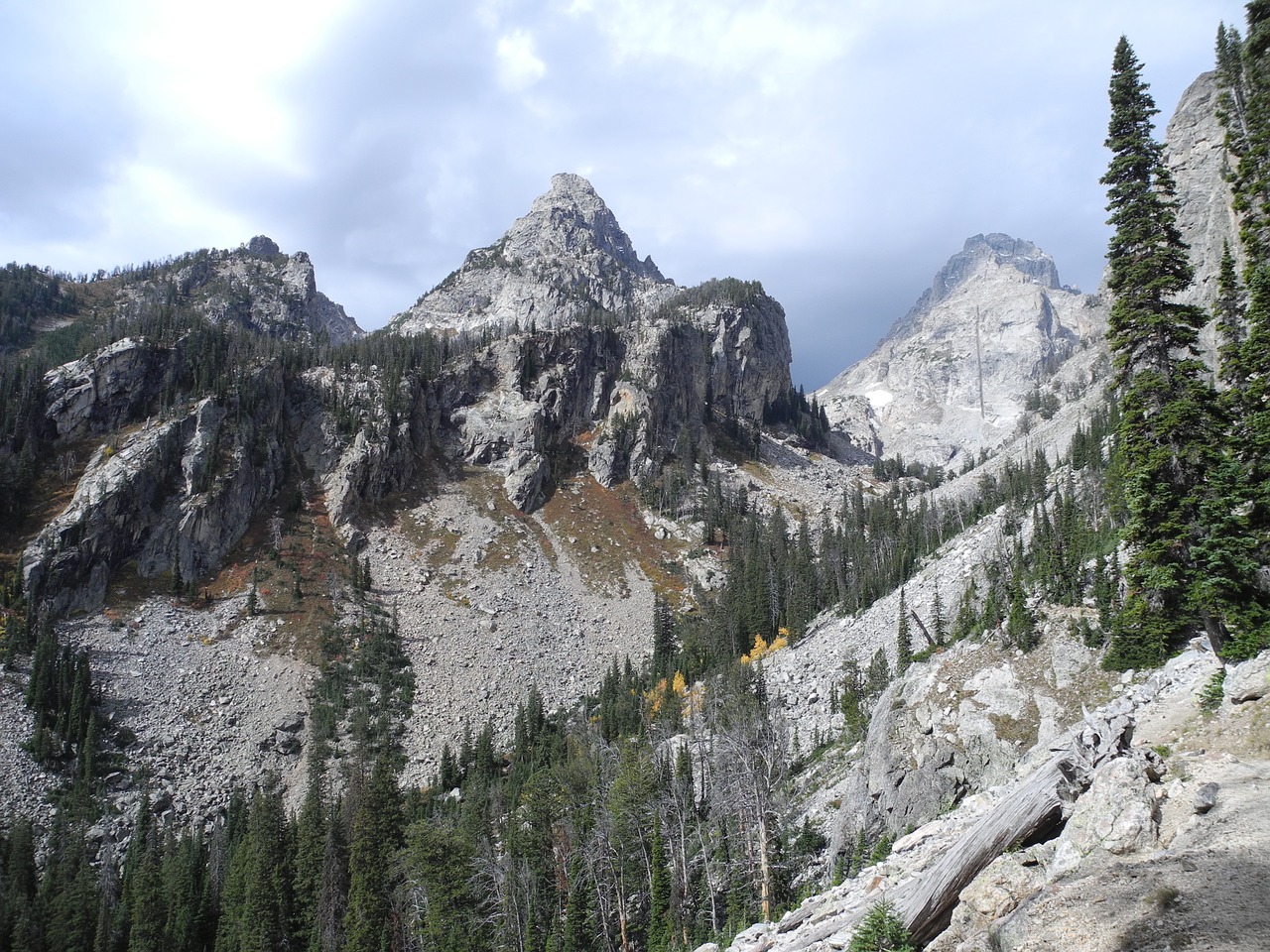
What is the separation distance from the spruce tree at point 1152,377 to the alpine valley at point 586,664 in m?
0.51

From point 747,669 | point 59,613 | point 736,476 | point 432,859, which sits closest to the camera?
point 432,859

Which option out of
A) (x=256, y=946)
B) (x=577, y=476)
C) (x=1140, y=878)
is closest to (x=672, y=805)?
(x=256, y=946)

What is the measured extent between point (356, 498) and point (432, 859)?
347 feet

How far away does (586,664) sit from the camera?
10319 centimetres

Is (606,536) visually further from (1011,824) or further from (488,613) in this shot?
(1011,824)

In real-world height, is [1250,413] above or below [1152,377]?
below

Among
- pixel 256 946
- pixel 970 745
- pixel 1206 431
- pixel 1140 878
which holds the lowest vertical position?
pixel 256 946

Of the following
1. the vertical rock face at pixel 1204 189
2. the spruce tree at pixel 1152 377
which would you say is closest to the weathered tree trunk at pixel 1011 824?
the spruce tree at pixel 1152 377

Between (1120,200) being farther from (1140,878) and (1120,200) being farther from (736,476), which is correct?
(736,476)

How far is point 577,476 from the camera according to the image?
162625mm

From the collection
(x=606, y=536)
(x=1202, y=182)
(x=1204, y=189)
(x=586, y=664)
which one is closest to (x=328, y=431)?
(x=606, y=536)

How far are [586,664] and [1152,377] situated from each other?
90.8 m

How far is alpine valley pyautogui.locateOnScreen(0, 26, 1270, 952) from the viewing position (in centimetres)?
1516

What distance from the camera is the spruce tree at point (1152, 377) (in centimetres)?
2042
